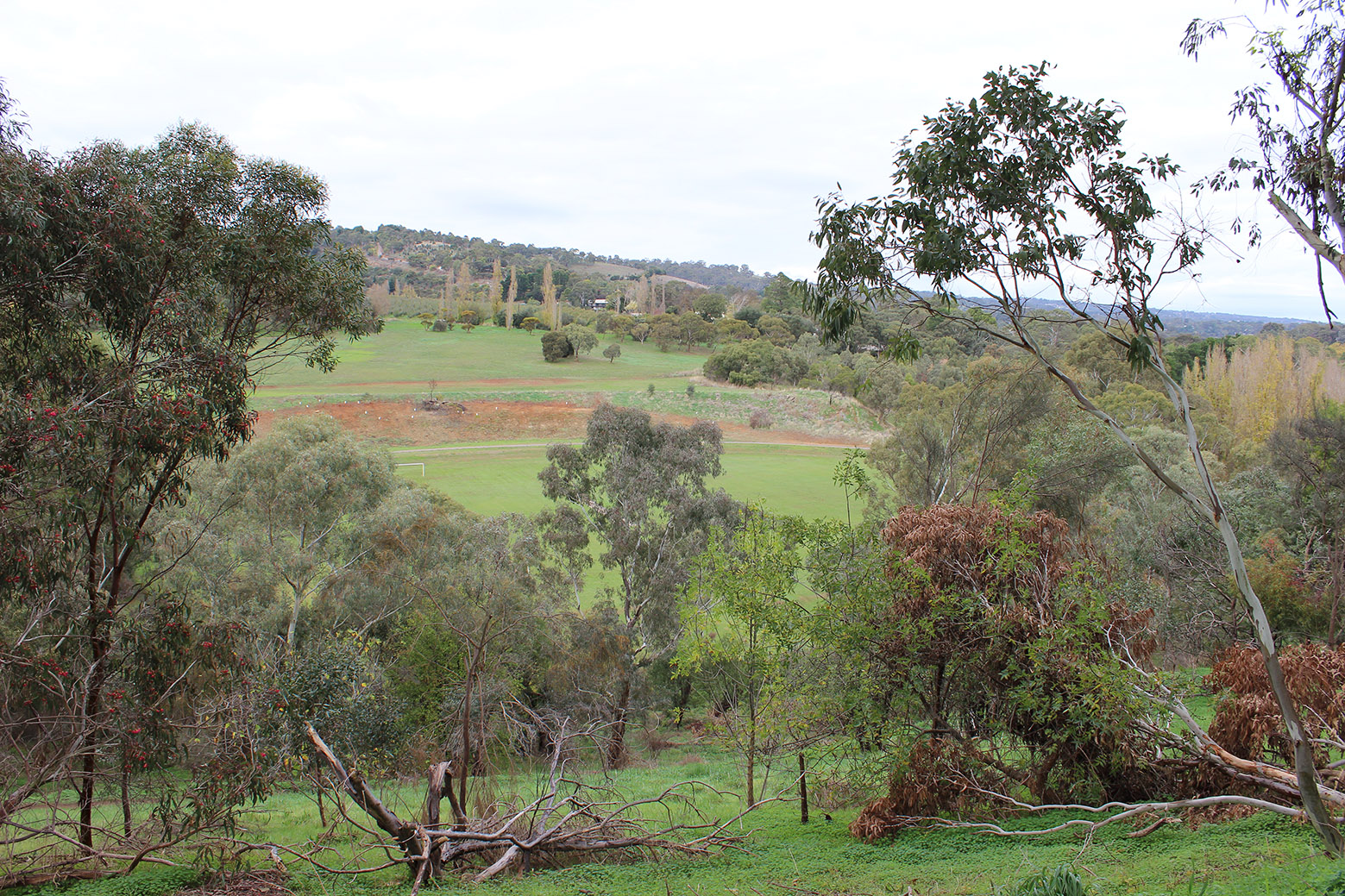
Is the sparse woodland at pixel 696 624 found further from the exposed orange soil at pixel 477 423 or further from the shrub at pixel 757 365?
the shrub at pixel 757 365

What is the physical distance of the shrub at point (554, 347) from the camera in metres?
76.5

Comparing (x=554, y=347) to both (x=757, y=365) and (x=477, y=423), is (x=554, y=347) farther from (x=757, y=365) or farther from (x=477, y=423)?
(x=477, y=423)

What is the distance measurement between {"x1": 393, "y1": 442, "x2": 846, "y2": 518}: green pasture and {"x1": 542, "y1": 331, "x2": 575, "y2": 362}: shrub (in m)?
29.7

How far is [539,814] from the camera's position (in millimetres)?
8711

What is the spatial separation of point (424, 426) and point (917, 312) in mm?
43725

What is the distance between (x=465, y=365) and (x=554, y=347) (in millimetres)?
8430

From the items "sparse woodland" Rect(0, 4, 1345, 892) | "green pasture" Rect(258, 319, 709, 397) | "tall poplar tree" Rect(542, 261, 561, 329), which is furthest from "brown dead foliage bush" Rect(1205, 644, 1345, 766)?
"tall poplar tree" Rect(542, 261, 561, 329)

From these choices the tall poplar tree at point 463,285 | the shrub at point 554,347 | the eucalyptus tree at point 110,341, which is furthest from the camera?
the tall poplar tree at point 463,285

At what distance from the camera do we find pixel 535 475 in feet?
131

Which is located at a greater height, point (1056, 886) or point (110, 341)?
point (110, 341)

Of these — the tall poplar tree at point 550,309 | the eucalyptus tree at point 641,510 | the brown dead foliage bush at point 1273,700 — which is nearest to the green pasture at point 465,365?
the tall poplar tree at point 550,309

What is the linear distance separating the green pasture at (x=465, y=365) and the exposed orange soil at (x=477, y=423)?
10251mm

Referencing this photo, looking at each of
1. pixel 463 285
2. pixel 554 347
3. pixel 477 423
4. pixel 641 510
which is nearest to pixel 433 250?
pixel 463 285

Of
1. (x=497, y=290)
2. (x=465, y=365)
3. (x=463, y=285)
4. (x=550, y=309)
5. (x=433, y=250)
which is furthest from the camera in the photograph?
(x=433, y=250)
